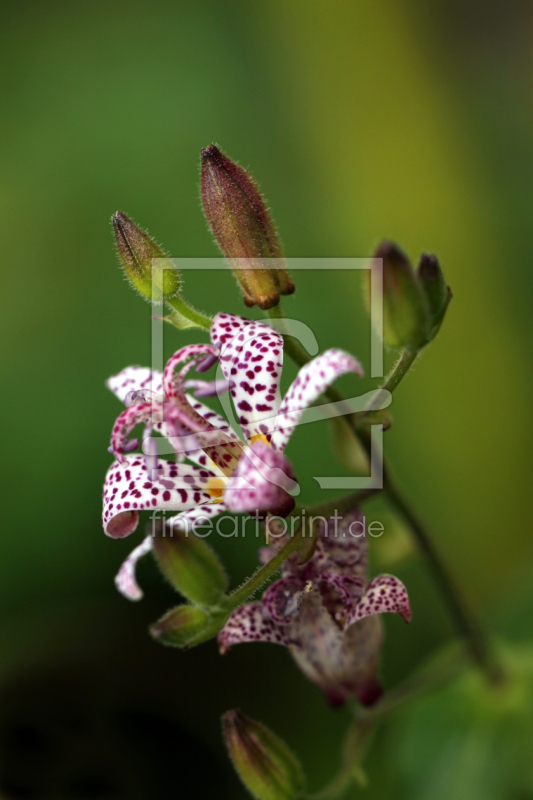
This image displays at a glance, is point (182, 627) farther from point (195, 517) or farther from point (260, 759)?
point (260, 759)

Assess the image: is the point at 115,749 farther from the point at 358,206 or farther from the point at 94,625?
the point at 358,206

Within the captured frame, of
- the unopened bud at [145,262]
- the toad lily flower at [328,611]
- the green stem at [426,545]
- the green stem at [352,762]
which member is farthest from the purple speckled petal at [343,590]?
the unopened bud at [145,262]

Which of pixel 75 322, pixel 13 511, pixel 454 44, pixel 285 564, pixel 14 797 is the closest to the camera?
pixel 285 564

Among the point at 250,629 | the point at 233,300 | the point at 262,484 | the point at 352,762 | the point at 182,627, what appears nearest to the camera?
the point at 262,484

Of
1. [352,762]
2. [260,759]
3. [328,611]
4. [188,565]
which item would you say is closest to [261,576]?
[188,565]

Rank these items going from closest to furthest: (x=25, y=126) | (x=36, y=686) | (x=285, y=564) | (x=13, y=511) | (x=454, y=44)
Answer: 1. (x=285, y=564)
2. (x=36, y=686)
3. (x=13, y=511)
4. (x=25, y=126)
5. (x=454, y=44)

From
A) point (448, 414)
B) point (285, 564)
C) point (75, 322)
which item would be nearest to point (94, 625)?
point (75, 322)

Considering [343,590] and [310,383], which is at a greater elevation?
[310,383]
